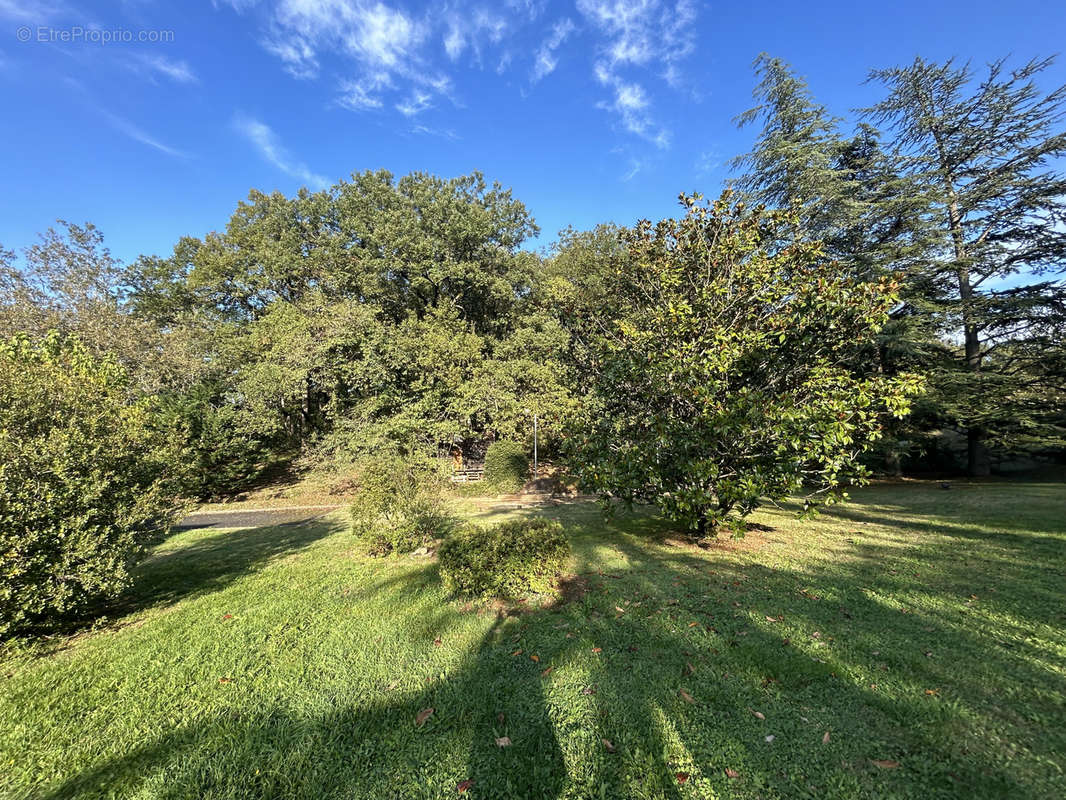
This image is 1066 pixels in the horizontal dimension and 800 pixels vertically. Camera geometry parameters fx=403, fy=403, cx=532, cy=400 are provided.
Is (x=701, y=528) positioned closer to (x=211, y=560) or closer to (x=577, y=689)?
(x=577, y=689)

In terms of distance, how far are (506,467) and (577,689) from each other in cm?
1215

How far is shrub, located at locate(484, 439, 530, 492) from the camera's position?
1493cm

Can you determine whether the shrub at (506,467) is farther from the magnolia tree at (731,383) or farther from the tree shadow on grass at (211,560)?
the magnolia tree at (731,383)

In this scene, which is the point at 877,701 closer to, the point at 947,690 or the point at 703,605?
the point at 947,690

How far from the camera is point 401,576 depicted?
5.64 m

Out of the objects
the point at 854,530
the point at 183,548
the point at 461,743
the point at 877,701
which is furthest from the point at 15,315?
the point at 854,530

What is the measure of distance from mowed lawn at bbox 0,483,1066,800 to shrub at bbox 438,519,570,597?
13.4 inches

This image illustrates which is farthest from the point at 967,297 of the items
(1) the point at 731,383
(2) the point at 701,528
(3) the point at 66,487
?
(3) the point at 66,487

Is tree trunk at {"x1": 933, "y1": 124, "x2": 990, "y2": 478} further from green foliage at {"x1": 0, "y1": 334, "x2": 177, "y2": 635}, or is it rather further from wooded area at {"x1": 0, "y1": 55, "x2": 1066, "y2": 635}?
green foliage at {"x1": 0, "y1": 334, "x2": 177, "y2": 635}

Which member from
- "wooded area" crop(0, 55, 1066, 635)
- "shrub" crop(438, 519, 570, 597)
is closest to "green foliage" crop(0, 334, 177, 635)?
"wooded area" crop(0, 55, 1066, 635)

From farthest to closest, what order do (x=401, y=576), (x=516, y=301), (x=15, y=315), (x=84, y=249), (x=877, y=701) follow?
(x=516, y=301), (x=84, y=249), (x=15, y=315), (x=401, y=576), (x=877, y=701)

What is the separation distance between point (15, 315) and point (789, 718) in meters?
20.2

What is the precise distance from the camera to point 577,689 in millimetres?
3057

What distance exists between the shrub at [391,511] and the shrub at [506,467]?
8.10m
